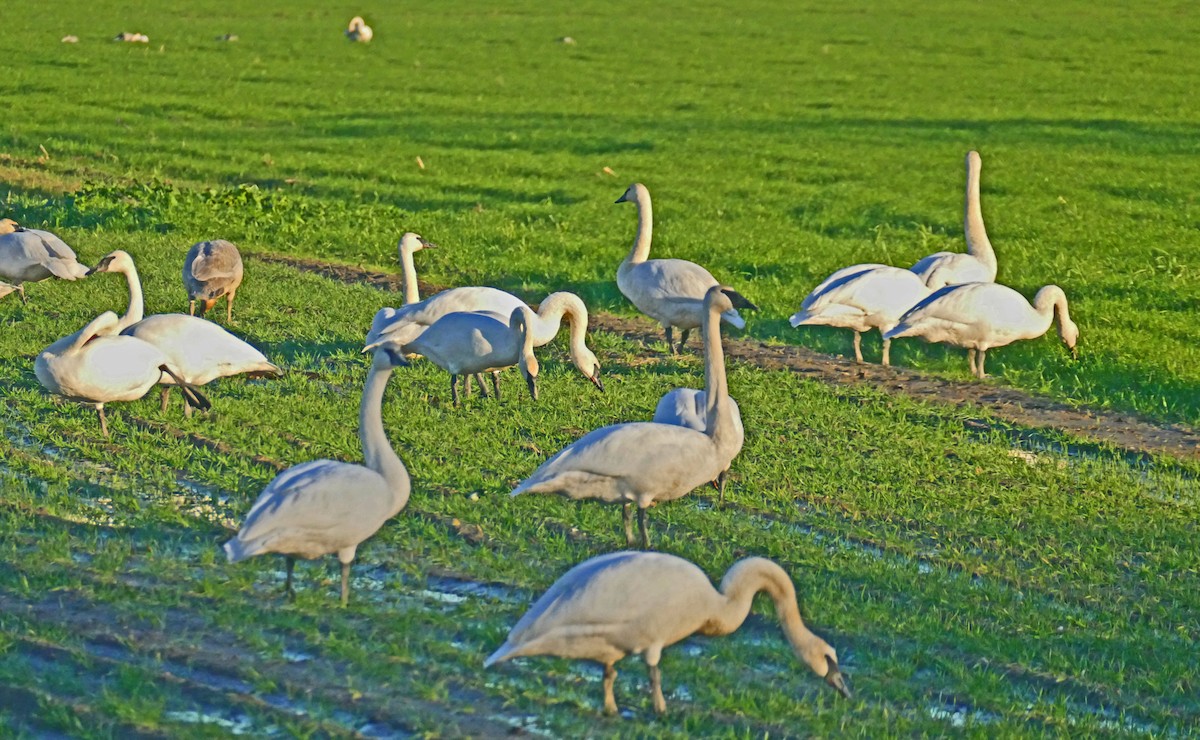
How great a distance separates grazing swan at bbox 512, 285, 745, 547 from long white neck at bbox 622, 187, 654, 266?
4.93m

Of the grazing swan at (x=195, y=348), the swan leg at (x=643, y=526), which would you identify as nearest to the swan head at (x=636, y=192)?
the grazing swan at (x=195, y=348)

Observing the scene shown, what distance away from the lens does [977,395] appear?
11.0m

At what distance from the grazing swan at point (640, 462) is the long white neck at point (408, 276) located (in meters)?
5.08

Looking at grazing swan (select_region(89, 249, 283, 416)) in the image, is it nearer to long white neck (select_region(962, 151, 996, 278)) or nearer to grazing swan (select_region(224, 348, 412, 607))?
grazing swan (select_region(224, 348, 412, 607))

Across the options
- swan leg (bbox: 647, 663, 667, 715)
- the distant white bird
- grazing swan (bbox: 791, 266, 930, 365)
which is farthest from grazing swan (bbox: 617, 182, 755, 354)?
the distant white bird

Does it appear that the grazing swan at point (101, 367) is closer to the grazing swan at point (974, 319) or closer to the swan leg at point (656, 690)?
the swan leg at point (656, 690)

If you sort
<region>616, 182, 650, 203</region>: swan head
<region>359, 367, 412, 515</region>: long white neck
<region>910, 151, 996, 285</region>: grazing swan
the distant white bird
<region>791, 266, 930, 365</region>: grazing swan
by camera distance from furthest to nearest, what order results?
the distant white bird → <region>616, 182, 650, 203</region>: swan head → <region>910, 151, 996, 285</region>: grazing swan → <region>791, 266, 930, 365</region>: grazing swan → <region>359, 367, 412, 515</region>: long white neck

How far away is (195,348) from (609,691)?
4.87 m

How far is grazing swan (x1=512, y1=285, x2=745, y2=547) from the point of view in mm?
7250

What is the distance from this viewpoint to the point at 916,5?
5234cm

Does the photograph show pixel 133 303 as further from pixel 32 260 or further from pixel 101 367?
pixel 32 260

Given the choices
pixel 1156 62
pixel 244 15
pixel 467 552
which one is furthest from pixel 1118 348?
pixel 244 15

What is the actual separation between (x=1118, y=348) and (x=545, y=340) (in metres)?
4.51

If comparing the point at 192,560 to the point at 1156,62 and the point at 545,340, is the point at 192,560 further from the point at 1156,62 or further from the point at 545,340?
the point at 1156,62
